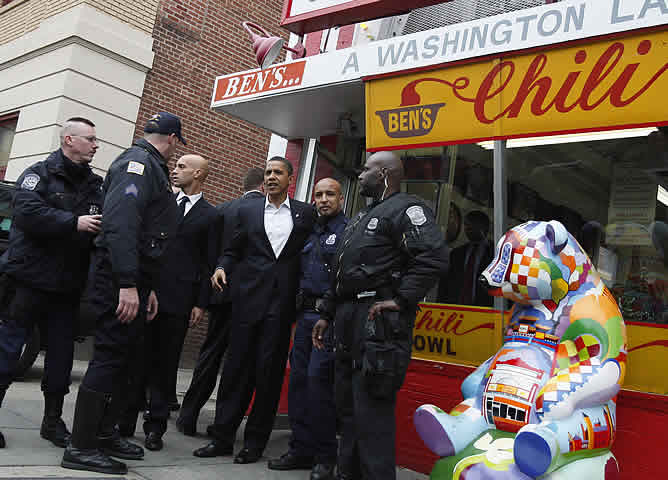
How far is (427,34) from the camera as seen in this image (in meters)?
4.59

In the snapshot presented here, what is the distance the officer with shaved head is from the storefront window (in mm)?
2366

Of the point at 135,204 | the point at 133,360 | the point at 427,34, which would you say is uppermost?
the point at 427,34

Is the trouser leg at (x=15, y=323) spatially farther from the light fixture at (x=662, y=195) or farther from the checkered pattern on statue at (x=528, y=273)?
the light fixture at (x=662, y=195)

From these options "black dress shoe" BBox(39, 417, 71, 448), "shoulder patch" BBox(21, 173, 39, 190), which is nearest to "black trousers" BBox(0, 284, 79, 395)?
"black dress shoe" BBox(39, 417, 71, 448)

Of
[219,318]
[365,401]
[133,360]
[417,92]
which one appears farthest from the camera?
[219,318]

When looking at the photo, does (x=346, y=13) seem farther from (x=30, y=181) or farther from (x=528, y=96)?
(x=30, y=181)

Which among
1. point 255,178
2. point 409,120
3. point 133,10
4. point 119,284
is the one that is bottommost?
A: point 119,284

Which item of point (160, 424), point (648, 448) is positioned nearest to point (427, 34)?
point (648, 448)

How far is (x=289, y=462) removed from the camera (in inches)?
171

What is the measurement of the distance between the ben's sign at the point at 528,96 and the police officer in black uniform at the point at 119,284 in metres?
1.81

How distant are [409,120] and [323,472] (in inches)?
99.7

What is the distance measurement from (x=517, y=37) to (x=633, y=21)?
27.7 inches

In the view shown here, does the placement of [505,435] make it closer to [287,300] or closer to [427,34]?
[287,300]

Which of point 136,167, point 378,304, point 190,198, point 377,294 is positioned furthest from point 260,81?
point 378,304
